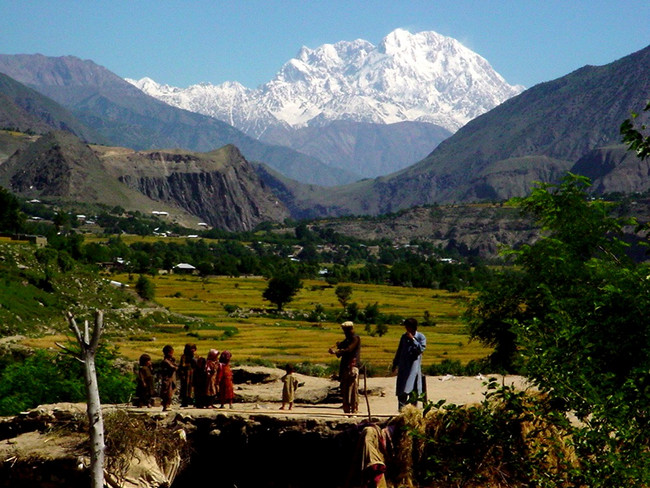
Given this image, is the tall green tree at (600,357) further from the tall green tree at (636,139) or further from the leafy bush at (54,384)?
the leafy bush at (54,384)

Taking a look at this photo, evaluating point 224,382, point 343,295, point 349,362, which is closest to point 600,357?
point 349,362

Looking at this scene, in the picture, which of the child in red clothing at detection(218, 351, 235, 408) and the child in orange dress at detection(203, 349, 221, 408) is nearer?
the child in orange dress at detection(203, 349, 221, 408)

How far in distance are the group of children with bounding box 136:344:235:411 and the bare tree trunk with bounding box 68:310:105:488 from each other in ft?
22.2

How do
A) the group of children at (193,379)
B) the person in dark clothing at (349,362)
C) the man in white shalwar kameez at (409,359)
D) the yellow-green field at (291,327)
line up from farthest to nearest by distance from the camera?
the yellow-green field at (291,327), the group of children at (193,379), the person in dark clothing at (349,362), the man in white shalwar kameez at (409,359)

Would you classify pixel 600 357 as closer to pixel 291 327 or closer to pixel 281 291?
pixel 291 327

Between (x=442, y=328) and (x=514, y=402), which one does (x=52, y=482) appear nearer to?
(x=514, y=402)

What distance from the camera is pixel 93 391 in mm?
15555

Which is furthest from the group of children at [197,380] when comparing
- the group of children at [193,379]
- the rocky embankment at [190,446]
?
the rocky embankment at [190,446]

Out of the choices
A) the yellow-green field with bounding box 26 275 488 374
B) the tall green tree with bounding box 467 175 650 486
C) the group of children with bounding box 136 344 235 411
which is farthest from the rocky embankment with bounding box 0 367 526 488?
the yellow-green field with bounding box 26 275 488 374

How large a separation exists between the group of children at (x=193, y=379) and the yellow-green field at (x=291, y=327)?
50.9 ft

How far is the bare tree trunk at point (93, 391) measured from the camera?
49.1 ft

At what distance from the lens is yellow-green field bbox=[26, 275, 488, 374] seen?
55500 mm

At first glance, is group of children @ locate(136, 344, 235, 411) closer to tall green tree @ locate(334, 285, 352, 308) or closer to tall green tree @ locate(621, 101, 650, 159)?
tall green tree @ locate(621, 101, 650, 159)

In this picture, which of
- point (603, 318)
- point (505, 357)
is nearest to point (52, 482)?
point (603, 318)
